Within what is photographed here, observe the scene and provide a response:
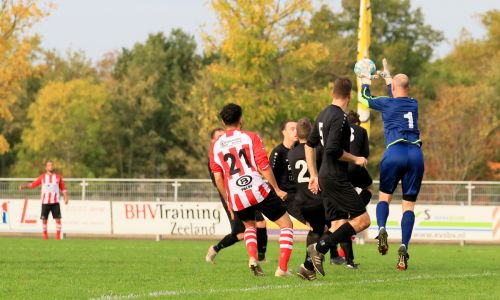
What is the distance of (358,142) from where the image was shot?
42.2 ft

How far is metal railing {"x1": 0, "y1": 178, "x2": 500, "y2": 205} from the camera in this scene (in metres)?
27.2

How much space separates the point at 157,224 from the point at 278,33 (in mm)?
13684

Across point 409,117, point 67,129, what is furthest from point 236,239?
point 67,129

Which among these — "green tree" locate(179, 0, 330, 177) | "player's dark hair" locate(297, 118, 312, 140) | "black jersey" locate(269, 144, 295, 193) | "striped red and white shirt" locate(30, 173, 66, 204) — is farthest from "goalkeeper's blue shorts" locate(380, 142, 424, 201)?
"green tree" locate(179, 0, 330, 177)

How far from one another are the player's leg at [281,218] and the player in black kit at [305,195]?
6.50 feet

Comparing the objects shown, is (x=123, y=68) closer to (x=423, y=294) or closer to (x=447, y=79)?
(x=447, y=79)

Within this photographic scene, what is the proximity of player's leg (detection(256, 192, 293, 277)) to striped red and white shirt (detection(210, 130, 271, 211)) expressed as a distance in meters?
0.11

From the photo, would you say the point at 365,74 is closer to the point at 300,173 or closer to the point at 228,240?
the point at 300,173

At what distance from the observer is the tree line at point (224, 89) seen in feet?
130

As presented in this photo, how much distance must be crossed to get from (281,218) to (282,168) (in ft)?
9.60

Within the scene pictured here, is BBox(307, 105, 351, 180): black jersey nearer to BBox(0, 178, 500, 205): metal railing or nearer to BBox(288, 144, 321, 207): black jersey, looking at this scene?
BBox(288, 144, 321, 207): black jersey

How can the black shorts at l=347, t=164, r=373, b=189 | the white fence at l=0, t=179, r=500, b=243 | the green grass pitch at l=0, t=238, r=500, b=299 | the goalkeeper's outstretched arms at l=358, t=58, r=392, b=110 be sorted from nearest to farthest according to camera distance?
the green grass pitch at l=0, t=238, r=500, b=299, the goalkeeper's outstretched arms at l=358, t=58, r=392, b=110, the black shorts at l=347, t=164, r=373, b=189, the white fence at l=0, t=179, r=500, b=243

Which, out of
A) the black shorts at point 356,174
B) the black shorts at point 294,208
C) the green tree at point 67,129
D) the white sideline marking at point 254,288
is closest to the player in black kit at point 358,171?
the black shorts at point 356,174

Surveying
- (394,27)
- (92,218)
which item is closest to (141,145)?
(394,27)
